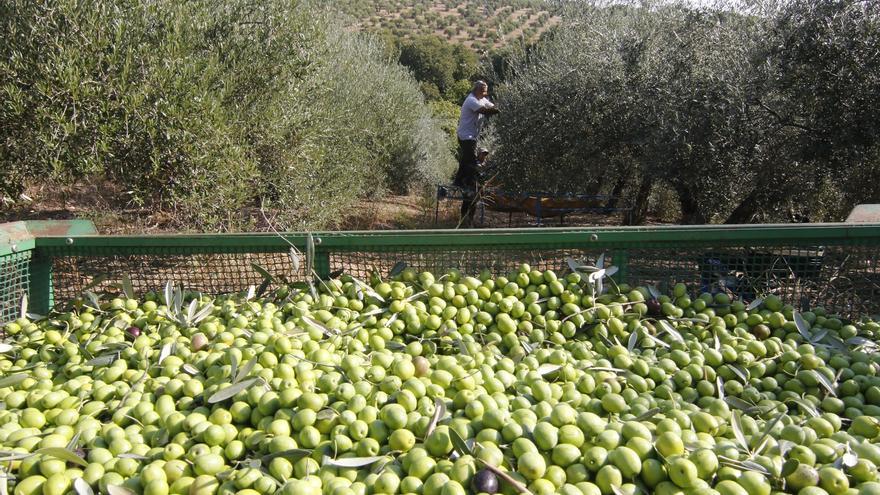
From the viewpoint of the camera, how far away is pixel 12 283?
325 cm

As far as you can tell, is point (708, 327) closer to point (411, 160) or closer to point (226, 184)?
point (226, 184)

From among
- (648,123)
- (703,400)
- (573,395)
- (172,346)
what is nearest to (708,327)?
(703,400)

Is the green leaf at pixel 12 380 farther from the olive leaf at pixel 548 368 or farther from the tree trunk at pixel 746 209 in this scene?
the tree trunk at pixel 746 209

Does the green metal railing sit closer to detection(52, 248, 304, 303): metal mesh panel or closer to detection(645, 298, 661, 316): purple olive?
detection(52, 248, 304, 303): metal mesh panel

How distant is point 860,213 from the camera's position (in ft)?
11.5

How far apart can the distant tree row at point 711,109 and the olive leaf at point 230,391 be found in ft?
27.1

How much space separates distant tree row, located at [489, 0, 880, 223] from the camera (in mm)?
7617

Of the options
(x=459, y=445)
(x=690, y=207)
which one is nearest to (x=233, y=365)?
(x=459, y=445)

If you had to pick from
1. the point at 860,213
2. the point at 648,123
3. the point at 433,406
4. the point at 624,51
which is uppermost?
the point at 624,51

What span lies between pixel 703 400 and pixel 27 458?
89.5 inches

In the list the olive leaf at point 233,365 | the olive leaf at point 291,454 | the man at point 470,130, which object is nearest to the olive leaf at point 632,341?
the olive leaf at point 291,454

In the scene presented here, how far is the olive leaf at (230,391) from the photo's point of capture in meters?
1.92

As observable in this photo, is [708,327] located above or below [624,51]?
below

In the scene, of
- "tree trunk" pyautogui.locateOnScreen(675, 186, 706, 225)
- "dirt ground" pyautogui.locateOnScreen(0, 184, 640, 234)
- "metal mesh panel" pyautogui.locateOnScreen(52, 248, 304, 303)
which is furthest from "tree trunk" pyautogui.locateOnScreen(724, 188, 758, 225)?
"metal mesh panel" pyautogui.locateOnScreen(52, 248, 304, 303)
